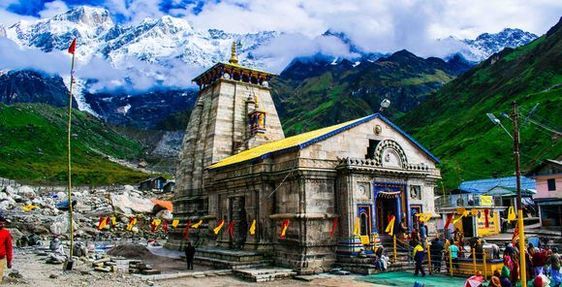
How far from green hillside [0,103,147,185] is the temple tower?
75.2 m

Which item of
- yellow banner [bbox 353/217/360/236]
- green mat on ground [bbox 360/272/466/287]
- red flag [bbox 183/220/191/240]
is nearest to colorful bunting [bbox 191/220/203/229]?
red flag [bbox 183/220/191/240]

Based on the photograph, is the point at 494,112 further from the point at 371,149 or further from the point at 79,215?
the point at 371,149

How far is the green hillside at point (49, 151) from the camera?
116 m

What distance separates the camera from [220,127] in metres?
36.8

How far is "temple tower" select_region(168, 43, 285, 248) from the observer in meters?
36.2

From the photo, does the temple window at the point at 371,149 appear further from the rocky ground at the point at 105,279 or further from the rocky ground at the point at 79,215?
the rocky ground at the point at 79,215

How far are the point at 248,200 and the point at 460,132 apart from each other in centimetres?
10456

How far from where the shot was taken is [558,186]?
46406 millimetres

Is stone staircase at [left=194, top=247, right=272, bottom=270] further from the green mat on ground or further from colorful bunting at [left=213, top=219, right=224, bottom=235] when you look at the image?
the green mat on ground

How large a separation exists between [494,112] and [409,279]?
10730cm

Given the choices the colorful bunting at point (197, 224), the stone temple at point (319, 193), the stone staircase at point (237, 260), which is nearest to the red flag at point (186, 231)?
the stone temple at point (319, 193)

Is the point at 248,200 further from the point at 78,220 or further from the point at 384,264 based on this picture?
the point at 78,220

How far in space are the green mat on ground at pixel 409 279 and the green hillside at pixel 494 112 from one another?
48.1 meters

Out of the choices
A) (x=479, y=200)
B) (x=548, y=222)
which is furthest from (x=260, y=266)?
(x=548, y=222)
